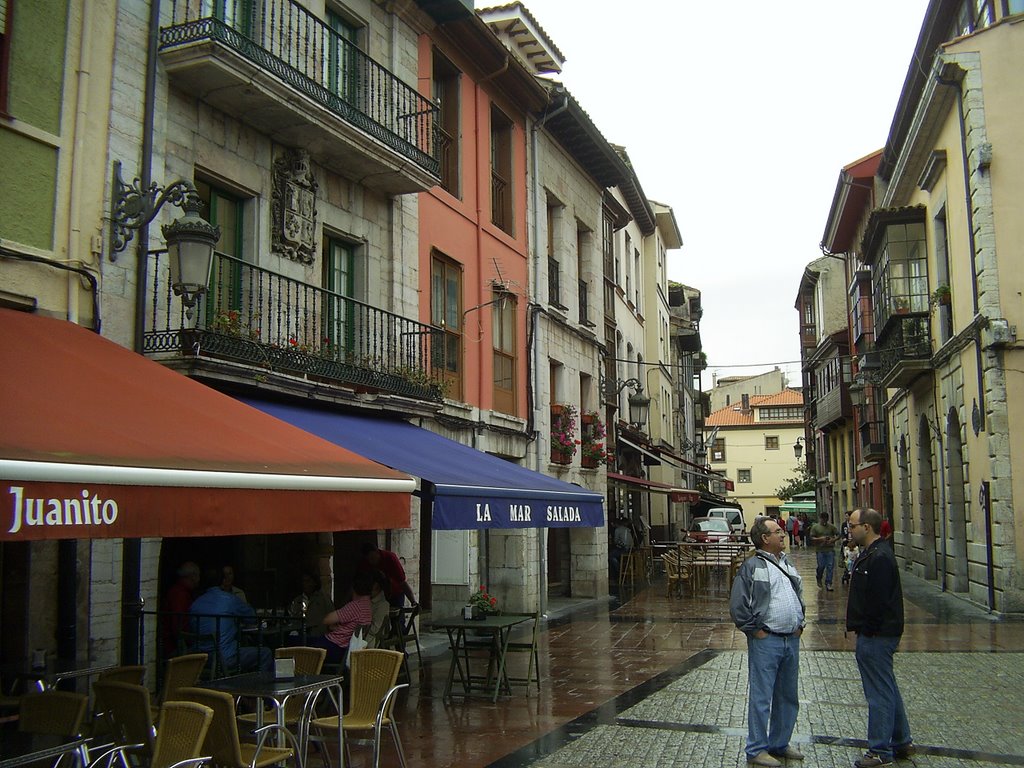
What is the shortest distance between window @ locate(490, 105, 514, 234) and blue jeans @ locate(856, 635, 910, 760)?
11.9m

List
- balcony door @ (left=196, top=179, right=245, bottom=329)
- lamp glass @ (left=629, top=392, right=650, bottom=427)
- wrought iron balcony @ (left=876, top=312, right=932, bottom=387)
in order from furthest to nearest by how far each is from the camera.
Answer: lamp glass @ (left=629, top=392, right=650, bottom=427) → wrought iron balcony @ (left=876, top=312, right=932, bottom=387) → balcony door @ (left=196, top=179, right=245, bottom=329)

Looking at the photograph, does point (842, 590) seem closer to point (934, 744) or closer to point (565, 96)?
point (565, 96)

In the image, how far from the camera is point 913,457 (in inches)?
957

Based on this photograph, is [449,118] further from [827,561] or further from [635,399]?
[635,399]

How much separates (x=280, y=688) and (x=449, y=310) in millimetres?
9471

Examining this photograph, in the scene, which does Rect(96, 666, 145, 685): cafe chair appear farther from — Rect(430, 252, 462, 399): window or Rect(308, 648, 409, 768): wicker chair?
Rect(430, 252, 462, 399): window

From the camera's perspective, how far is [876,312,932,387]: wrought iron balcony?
2008 centimetres

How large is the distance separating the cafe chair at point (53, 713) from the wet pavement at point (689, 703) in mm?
2503

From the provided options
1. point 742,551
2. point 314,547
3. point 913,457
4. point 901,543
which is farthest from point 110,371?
point 901,543

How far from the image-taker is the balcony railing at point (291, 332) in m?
8.80

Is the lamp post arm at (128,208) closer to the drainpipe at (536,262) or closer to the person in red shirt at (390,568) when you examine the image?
the person in red shirt at (390,568)

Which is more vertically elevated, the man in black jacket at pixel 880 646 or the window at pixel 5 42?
the window at pixel 5 42

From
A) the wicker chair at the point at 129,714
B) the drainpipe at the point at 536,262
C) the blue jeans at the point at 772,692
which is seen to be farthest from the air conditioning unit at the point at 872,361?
the wicker chair at the point at 129,714

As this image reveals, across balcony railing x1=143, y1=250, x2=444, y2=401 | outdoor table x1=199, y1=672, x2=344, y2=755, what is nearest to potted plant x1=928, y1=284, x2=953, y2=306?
balcony railing x1=143, y1=250, x2=444, y2=401
